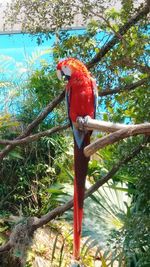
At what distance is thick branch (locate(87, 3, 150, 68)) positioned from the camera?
2.44 meters

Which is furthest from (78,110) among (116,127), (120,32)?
(120,32)

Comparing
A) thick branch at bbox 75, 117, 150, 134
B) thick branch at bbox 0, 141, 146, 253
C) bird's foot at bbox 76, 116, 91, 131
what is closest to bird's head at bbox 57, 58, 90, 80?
bird's foot at bbox 76, 116, 91, 131

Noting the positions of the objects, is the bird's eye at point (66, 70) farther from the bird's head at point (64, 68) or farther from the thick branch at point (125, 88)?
the thick branch at point (125, 88)

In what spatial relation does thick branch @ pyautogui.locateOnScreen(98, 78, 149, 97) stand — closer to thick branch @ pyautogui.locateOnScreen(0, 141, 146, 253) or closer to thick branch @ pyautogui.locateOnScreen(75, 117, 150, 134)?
thick branch @ pyautogui.locateOnScreen(0, 141, 146, 253)

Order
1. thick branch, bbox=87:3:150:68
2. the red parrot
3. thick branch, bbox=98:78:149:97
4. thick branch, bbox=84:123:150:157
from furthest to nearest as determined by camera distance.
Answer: thick branch, bbox=87:3:150:68
thick branch, bbox=98:78:149:97
the red parrot
thick branch, bbox=84:123:150:157

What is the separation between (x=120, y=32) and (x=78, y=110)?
2.28 feet

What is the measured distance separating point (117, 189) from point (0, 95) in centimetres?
197

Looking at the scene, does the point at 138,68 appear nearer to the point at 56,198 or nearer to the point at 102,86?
the point at 102,86

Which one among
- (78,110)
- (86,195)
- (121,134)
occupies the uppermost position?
(78,110)

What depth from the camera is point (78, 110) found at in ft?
6.54

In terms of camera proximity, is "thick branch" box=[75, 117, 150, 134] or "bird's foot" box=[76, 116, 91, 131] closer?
"thick branch" box=[75, 117, 150, 134]

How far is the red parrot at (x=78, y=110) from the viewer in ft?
6.26

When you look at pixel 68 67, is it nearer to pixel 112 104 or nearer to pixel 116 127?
pixel 116 127

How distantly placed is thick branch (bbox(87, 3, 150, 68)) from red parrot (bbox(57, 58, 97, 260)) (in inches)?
19.5
